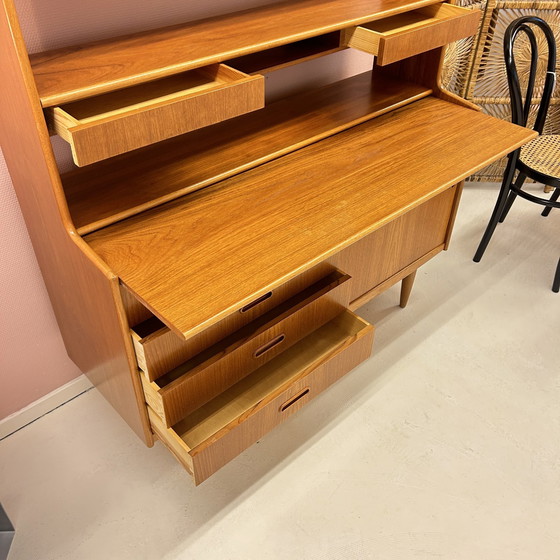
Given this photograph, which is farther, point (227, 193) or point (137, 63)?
point (227, 193)

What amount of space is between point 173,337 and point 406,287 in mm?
1089

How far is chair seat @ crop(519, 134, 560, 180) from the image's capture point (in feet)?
6.79

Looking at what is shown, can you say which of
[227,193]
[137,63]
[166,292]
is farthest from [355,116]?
[166,292]

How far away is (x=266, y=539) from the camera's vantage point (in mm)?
1447

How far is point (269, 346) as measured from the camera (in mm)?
1410

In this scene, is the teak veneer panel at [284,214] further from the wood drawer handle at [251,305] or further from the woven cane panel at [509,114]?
the woven cane panel at [509,114]

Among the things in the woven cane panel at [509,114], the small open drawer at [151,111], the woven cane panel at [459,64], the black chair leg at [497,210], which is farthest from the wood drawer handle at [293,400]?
the woven cane panel at [509,114]

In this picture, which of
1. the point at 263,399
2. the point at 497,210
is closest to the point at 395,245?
the point at 263,399

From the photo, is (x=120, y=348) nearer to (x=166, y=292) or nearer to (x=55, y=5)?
(x=166, y=292)

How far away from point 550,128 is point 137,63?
2.20 metres

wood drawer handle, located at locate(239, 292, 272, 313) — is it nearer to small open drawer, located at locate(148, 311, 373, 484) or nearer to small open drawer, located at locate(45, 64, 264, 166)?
small open drawer, located at locate(148, 311, 373, 484)

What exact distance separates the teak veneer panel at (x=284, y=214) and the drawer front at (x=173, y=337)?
0.09m

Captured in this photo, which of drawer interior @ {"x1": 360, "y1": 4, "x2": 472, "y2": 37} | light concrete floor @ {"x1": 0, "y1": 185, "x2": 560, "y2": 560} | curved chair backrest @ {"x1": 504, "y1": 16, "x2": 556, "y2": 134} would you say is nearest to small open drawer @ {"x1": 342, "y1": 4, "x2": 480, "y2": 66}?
drawer interior @ {"x1": 360, "y1": 4, "x2": 472, "y2": 37}

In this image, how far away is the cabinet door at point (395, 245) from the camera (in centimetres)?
161
